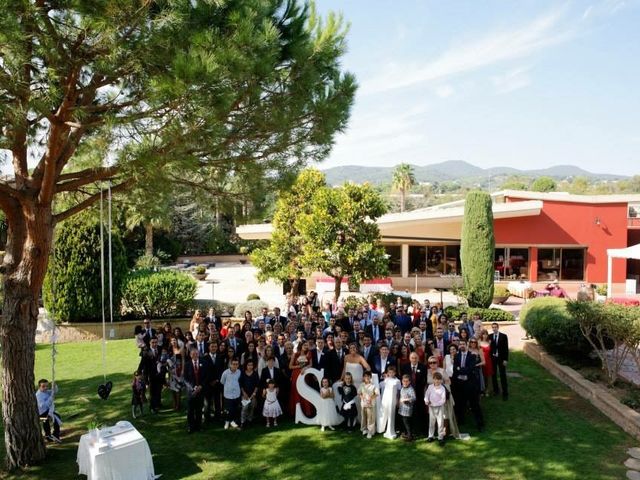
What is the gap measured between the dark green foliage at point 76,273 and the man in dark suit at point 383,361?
11.3 meters

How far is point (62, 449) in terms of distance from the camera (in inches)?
344

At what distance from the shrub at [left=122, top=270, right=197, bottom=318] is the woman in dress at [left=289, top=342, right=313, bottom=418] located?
1042cm

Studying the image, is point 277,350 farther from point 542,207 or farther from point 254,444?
point 542,207

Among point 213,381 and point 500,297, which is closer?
point 213,381

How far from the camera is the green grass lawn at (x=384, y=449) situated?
767 cm

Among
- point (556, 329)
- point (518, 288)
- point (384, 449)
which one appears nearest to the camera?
point (384, 449)

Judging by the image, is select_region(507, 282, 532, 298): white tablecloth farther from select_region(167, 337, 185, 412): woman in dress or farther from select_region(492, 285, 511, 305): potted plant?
select_region(167, 337, 185, 412): woman in dress

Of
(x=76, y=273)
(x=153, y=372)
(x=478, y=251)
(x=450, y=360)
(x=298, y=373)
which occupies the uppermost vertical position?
(x=478, y=251)

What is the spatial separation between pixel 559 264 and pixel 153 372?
84.1ft

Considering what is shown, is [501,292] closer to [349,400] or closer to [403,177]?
[349,400]

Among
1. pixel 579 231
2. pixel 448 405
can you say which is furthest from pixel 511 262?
pixel 448 405

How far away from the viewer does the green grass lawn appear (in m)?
7.67

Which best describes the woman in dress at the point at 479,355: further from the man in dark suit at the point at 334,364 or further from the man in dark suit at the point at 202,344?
the man in dark suit at the point at 202,344

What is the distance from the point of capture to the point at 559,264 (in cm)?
2981
